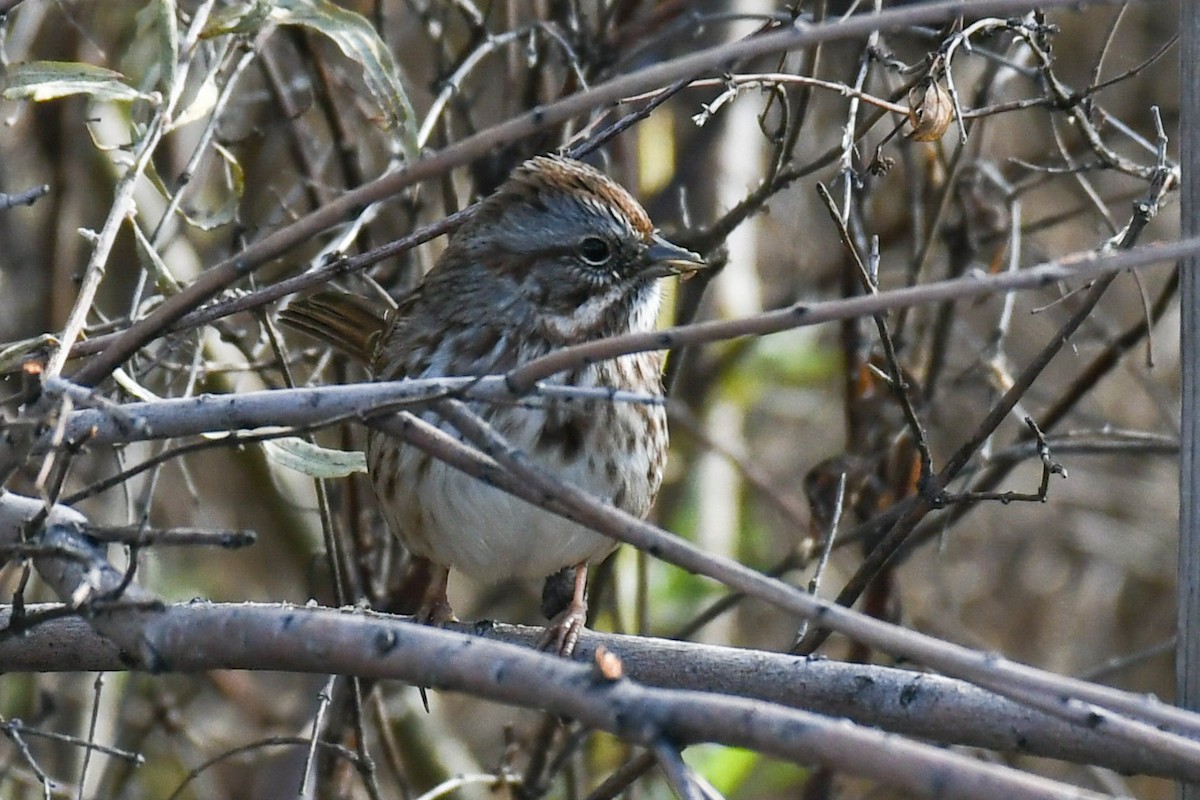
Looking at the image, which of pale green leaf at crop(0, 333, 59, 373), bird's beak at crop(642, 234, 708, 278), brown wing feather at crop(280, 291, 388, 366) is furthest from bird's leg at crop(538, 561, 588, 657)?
pale green leaf at crop(0, 333, 59, 373)

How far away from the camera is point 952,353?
5.52m

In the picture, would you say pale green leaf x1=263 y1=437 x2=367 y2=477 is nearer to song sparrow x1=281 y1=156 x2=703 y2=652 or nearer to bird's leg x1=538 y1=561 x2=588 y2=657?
song sparrow x1=281 y1=156 x2=703 y2=652

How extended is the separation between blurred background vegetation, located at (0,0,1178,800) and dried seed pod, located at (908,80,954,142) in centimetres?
9

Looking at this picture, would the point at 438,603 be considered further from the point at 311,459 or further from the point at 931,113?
the point at 931,113

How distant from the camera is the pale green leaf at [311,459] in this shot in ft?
8.15

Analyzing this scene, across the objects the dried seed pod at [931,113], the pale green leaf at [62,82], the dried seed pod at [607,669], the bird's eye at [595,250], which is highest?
the pale green leaf at [62,82]

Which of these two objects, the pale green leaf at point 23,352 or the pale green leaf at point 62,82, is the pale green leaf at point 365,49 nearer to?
the pale green leaf at point 62,82

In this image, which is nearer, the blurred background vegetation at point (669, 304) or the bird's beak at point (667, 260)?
the bird's beak at point (667, 260)

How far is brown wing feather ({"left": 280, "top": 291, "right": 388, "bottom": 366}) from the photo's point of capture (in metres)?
3.45

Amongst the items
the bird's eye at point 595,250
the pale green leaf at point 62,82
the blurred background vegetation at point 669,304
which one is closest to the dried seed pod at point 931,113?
the blurred background vegetation at point 669,304

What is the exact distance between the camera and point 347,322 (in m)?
3.47

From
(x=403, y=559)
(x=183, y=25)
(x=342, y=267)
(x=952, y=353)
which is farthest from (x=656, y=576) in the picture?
(x=342, y=267)

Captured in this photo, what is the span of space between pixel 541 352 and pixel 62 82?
95 centimetres

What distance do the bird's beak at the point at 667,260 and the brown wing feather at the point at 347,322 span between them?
28.8 inches
